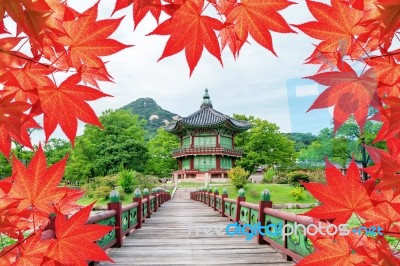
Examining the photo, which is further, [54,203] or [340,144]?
[340,144]

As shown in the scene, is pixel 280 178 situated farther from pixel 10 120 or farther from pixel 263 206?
pixel 10 120

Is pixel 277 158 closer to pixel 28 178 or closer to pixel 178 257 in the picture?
pixel 178 257

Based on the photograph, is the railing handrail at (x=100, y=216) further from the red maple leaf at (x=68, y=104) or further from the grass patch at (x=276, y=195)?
the grass patch at (x=276, y=195)

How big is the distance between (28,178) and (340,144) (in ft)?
97.6

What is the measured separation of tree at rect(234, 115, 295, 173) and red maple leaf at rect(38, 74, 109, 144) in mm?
32483

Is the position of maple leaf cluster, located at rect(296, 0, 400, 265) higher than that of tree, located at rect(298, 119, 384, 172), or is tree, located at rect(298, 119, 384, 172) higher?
tree, located at rect(298, 119, 384, 172)

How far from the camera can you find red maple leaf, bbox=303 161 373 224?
30.1 inches

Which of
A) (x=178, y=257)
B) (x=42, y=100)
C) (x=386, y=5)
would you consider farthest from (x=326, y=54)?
→ (x=178, y=257)

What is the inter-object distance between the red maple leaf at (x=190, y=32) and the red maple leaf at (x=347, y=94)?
0.71 ft

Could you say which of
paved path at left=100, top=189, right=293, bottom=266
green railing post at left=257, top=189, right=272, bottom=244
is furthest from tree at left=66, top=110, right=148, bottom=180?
green railing post at left=257, top=189, right=272, bottom=244

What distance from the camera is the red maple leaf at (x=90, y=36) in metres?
0.67

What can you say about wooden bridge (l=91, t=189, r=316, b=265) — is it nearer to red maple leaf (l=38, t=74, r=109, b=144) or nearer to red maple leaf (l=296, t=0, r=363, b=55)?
red maple leaf (l=296, t=0, r=363, b=55)

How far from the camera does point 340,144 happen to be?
2772cm

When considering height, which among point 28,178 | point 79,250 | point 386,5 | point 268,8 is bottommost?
point 79,250
